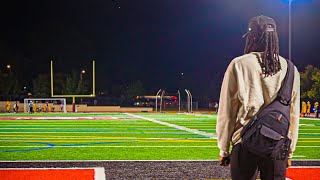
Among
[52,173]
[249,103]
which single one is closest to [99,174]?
[52,173]

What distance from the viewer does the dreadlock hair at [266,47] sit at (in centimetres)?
297

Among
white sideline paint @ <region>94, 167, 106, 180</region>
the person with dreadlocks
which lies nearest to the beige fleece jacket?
the person with dreadlocks

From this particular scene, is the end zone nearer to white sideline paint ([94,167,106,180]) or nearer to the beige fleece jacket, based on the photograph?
white sideline paint ([94,167,106,180])

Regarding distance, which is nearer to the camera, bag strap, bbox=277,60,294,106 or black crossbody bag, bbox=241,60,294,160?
black crossbody bag, bbox=241,60,294,160

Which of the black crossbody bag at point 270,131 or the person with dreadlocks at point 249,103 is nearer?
the black crossbody bag at point 270,131

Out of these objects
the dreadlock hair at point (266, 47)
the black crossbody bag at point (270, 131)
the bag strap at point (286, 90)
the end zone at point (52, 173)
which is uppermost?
the dreadlock hair at point (266, 47)

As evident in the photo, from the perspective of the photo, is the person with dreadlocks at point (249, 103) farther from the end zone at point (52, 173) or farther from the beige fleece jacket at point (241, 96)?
the end zone at point (52, 173)

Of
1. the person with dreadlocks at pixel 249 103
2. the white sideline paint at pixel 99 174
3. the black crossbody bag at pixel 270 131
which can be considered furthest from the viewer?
the white sideline paint at pixel 99 174

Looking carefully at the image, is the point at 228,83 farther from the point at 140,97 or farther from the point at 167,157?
the point at 140,97

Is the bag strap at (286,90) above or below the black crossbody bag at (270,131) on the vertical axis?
above

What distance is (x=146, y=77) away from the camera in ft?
346

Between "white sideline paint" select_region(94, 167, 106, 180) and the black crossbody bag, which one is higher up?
the black crossbody bag

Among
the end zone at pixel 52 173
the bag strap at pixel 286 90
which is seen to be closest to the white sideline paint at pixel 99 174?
the end zone at pixel 52 173

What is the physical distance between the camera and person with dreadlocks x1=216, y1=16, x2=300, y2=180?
9.41 ft
